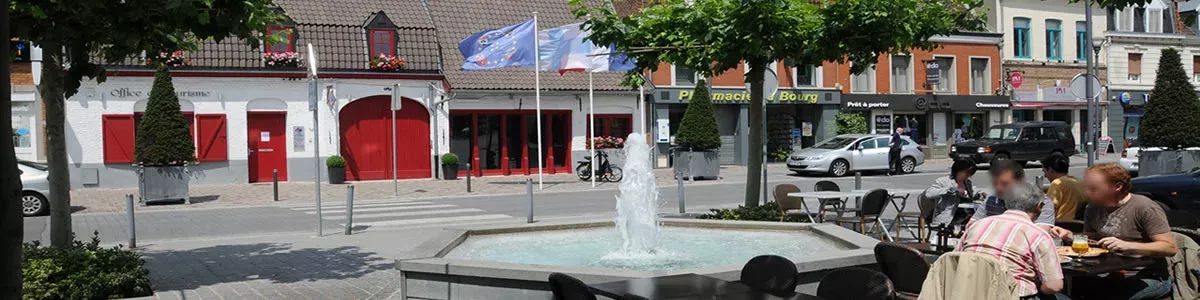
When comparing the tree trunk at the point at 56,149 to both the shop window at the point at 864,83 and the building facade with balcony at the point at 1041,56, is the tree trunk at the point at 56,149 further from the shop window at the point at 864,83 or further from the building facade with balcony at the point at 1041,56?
the building facade with balcony at the point at 1041,56

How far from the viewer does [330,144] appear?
26.2m

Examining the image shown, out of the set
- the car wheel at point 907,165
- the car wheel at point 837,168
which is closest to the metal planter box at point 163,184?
the car wheel at point 837,168

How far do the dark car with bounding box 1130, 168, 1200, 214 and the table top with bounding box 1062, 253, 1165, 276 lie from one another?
8.13 m

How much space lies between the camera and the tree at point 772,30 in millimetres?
10477

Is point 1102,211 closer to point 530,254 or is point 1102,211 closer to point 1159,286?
point 1159,286

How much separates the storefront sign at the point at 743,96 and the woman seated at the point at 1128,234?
24359mm

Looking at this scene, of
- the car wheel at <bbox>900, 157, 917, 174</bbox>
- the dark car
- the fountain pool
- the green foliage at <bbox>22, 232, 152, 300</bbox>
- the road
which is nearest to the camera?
the green foliage at <bbox>22, 232, 152, 300</bbox>

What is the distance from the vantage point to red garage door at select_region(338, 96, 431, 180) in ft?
87.4

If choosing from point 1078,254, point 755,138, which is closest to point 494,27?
point 755,138

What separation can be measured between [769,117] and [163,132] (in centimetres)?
2215

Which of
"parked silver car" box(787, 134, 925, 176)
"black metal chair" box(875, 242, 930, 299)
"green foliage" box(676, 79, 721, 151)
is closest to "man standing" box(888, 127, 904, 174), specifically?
"parked silver car" box(787, 134, 925, 176)

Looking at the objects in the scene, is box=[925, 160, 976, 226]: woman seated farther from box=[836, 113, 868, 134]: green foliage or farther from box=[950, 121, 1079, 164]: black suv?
box=[836, 113, 868, 134]: green foliage

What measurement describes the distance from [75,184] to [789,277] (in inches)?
919

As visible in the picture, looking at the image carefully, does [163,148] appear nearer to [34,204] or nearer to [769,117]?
[34,204]
